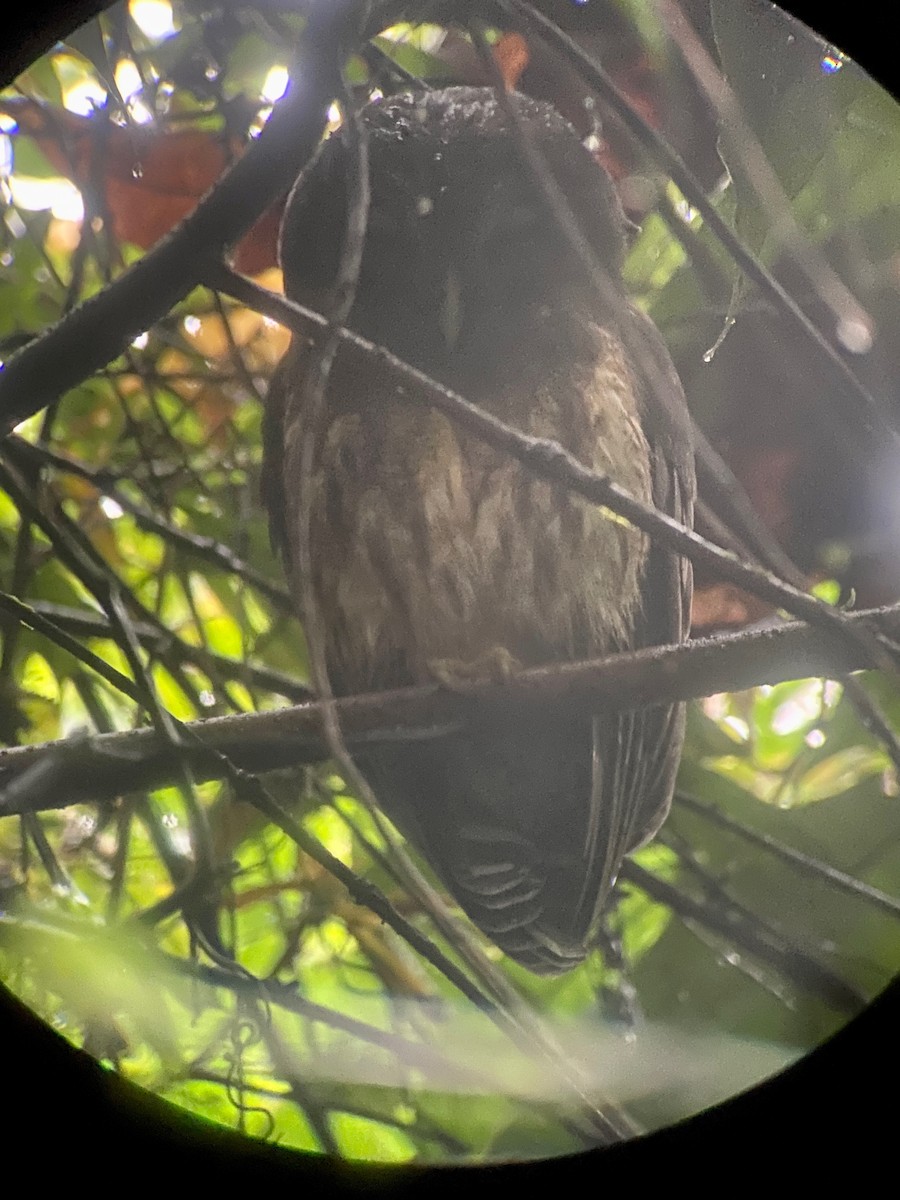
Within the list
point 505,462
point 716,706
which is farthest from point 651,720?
point 505,462

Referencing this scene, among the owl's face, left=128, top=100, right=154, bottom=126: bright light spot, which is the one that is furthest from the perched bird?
left=128, top=100, right=154, bottom=126: bright light spot

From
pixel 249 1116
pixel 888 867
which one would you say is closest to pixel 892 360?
pixel 888 867

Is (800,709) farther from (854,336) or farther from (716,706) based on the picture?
→ (854,336)

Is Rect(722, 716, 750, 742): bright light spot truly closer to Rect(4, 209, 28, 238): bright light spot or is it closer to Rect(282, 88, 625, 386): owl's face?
Rect(282, 88, 625, 386): owl's face

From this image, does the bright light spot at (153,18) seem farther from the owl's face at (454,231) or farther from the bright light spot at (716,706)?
the bright light spot at (716,706)

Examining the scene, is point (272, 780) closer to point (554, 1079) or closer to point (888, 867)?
point (554, 1079)

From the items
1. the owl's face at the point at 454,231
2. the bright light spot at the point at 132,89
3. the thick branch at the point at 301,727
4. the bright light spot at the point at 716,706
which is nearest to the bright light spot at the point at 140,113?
the bright light spot at the point at 132,89
